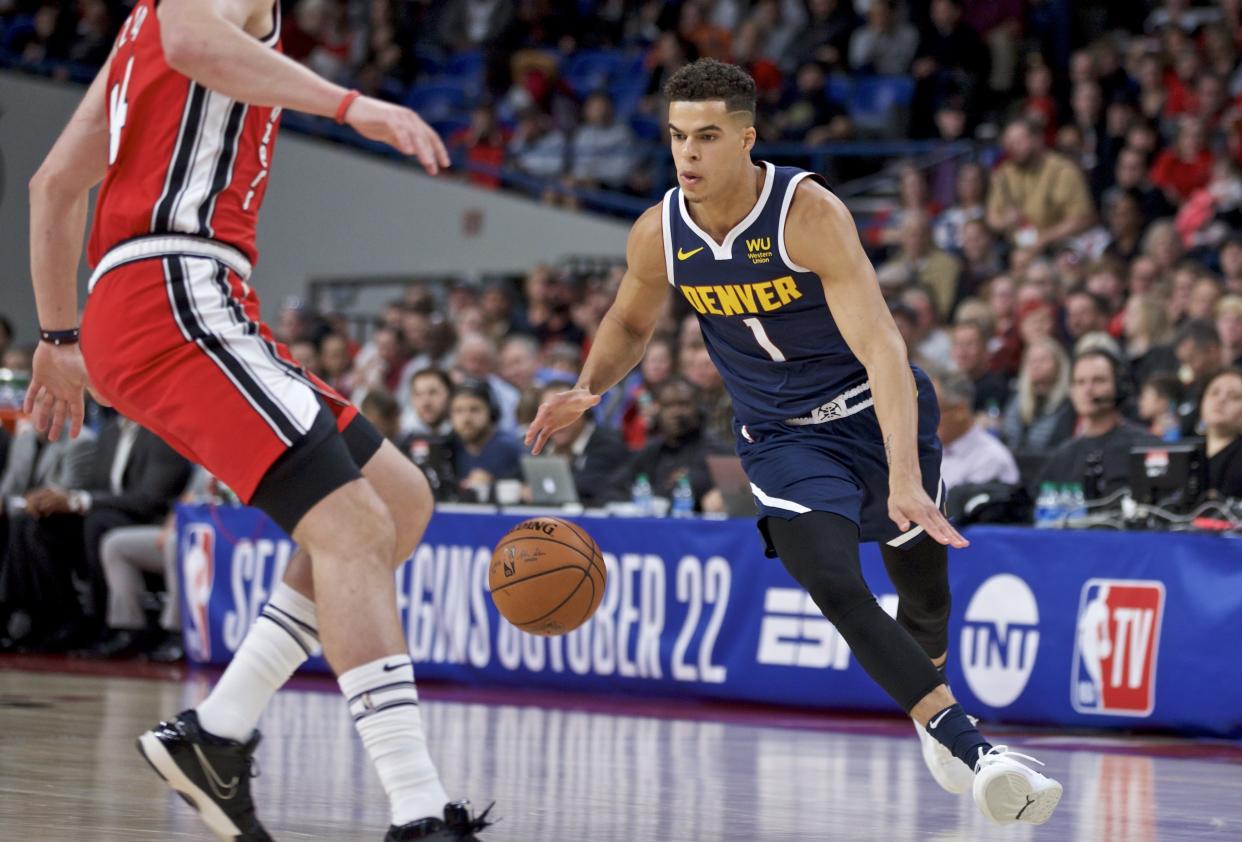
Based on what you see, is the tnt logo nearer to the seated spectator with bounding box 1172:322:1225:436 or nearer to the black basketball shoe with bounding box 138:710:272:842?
the seated spectator with bounding box 1172:322:1225:436

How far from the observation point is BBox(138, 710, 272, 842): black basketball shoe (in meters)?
4.06

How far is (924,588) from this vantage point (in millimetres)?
5664

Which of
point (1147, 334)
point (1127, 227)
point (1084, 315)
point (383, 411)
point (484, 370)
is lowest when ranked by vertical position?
point (383, 411)

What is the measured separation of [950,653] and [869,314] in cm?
399

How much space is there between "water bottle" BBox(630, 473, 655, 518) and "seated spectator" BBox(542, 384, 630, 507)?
0.17m

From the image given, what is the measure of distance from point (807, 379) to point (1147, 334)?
256 inches

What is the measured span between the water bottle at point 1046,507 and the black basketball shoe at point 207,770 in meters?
5.49

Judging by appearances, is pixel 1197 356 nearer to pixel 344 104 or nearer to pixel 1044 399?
pixel 1044 399

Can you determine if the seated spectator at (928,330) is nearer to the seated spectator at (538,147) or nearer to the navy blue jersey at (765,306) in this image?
the seated spectator at (538,147)

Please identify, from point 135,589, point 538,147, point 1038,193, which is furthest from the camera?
point 538,147

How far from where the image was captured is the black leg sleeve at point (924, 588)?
18.4 feet

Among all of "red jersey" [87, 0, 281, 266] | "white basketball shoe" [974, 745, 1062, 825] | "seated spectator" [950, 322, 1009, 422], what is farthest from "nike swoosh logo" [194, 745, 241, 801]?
"seated spectator" [950, 322, 1009, 422]

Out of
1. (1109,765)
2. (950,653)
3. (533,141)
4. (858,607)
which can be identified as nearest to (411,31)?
(533,141)

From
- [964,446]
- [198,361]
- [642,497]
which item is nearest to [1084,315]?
[964,446]
